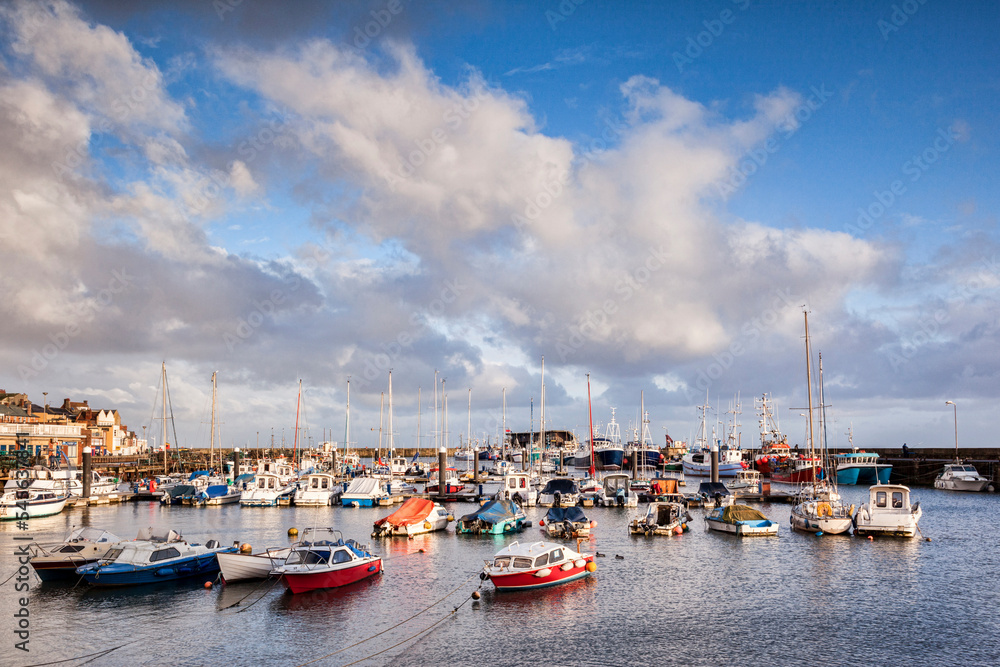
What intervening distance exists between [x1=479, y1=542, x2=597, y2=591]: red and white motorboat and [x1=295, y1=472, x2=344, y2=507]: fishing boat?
50.2 meters

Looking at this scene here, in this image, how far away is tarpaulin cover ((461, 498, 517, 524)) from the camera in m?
59.8

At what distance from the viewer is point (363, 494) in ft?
279

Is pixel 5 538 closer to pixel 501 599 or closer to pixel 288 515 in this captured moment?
pixel 288 515

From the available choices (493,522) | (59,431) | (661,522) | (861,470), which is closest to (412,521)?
(493,522)

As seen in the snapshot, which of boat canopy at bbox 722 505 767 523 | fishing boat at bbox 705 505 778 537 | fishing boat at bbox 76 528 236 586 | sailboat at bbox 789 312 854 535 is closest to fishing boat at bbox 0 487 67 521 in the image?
fishing boat at bbox 76 528 236 586

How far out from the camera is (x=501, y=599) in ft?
119

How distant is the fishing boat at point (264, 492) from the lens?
8400cm

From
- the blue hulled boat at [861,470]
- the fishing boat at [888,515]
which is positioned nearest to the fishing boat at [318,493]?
the fishing boat at [888,515]

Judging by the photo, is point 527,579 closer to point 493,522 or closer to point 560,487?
point 493,522

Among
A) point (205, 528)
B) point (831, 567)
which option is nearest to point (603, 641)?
point (831, 567)

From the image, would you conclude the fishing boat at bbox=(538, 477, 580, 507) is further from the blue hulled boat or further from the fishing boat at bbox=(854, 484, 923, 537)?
the blue hulled boat

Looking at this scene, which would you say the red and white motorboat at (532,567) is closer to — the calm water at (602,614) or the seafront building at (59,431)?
the calm water at (602,614)

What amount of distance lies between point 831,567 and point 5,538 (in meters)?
60.8

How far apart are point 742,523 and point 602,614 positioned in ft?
93.3
